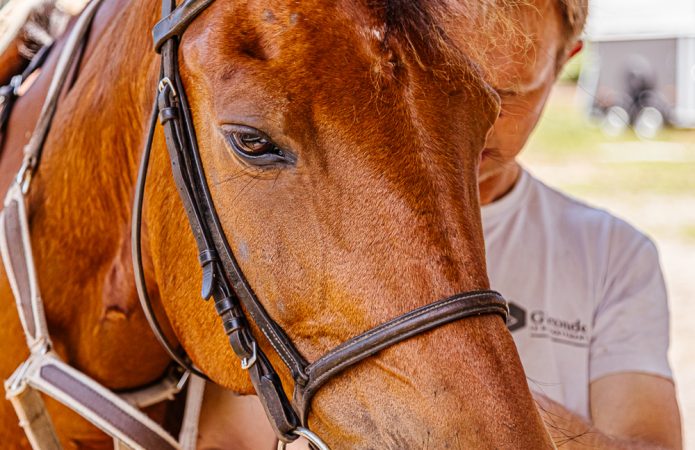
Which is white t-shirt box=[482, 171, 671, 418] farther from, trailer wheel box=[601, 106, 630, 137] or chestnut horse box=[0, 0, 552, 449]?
trailer wheel box=[601, 106, 630, 137]

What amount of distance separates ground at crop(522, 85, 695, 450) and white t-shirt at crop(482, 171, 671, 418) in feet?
13.6

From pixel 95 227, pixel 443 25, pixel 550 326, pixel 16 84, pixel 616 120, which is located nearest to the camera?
pixel 443 25

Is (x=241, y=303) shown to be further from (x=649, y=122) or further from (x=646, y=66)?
(x=646, y=66)

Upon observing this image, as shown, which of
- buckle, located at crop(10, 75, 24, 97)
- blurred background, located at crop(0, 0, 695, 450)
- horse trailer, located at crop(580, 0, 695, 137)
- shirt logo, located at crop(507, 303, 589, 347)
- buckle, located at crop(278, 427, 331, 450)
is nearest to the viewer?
buckle, located at crop(278, 427, 331, 450)

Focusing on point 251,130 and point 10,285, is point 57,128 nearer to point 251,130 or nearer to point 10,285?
point 10,285

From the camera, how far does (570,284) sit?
2.61m

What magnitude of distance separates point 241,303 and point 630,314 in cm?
132

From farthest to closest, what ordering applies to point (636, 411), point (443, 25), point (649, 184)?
point (649, 184), point (636, 411), point (443, 25)

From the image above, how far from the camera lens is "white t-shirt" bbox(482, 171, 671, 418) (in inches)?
98.0

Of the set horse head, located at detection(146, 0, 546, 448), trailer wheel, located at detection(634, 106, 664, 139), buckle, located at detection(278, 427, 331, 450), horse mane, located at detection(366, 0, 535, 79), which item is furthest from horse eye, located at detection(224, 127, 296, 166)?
trailer wheel, located at detection(634, 106, 664, 139)

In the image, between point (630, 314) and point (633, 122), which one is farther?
point (633, 122)

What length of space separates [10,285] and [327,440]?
103 cm

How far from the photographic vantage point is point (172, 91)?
68.9 inches

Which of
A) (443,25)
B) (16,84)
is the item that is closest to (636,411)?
(443,25)
